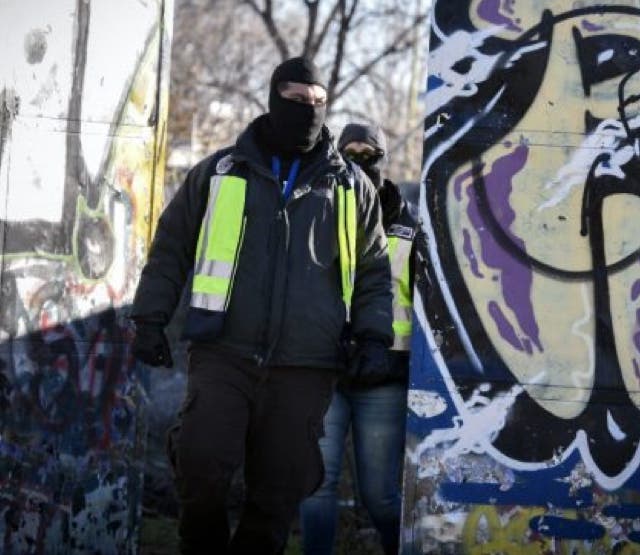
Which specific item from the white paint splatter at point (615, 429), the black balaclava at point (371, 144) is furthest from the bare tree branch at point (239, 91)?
the white paint splatter at point (615, 429)

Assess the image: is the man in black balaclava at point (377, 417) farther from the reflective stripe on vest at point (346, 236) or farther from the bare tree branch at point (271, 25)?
the bare tree branch at point (271, 25)

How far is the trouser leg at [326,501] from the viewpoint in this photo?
19.6ft

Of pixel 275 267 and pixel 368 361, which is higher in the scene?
pixel 275 267

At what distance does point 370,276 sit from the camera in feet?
18.1

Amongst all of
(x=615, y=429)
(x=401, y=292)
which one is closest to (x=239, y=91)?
(x=401, y=292)

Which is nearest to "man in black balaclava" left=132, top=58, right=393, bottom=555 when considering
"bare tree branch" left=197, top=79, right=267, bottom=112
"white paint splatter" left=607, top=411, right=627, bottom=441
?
"white paint splatter" left=607, top=411, right=627, bottom=441

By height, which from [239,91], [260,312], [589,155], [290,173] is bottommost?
[260,312]

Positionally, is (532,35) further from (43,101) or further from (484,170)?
(43,101)

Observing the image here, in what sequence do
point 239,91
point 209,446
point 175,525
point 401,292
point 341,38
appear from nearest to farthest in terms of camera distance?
point 209,446
point 401,292
point 175,525
point 341,38
point 239,91

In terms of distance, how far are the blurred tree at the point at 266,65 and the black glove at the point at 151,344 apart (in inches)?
458

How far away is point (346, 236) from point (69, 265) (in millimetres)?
1558

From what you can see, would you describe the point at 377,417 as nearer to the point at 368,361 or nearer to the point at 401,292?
the point at 401,292

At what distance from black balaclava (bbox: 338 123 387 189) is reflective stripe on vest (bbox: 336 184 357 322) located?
87cm

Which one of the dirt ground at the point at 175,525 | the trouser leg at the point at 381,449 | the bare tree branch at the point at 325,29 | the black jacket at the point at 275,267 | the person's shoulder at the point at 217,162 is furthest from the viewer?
the bare tree branch at the point at 325,29
